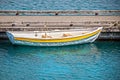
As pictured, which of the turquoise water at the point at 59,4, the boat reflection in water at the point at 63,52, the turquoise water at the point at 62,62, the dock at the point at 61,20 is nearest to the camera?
the turquoise water at the point at 62,62

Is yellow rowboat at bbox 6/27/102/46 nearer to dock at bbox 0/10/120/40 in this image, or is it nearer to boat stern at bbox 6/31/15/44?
boat stern at bbox 6/31/15/44

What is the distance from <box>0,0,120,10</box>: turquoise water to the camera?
78.6m

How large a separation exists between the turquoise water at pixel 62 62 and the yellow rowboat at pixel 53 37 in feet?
2.01

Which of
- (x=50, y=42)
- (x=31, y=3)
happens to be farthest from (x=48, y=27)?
(x=31, y=3)

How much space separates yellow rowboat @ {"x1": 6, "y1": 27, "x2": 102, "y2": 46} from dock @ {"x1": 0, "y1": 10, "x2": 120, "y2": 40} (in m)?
1.03

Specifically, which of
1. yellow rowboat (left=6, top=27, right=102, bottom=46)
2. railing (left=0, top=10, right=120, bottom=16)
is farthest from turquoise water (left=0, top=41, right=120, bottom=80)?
railing (left=0, top=10, right=120, bottom=16)

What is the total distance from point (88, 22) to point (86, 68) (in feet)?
31.3

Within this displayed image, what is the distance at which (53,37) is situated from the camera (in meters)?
62.6

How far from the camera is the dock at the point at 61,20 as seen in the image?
64.1 meters

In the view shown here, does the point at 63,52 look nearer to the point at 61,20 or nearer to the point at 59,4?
the point at 61,20

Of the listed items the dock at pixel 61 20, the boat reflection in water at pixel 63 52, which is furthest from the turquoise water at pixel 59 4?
the boat reflection in water at pixel 63 52

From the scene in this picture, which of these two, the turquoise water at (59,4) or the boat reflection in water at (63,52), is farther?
the turquoise water at (59,4)

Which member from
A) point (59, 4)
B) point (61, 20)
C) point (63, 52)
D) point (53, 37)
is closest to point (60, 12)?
point (61, 20)

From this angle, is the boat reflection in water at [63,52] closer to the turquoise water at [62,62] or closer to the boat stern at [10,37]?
the turquoise water at [62,62]
